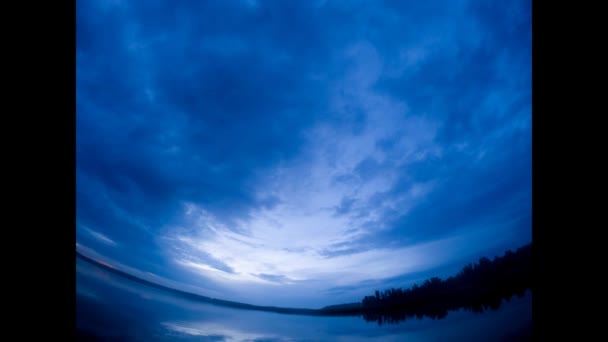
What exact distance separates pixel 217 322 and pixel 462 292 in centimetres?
1021

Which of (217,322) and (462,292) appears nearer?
(217,322)

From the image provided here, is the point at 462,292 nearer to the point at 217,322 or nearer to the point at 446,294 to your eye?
the point at 446,294

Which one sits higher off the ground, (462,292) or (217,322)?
(462,292)

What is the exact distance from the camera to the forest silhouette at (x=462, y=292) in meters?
8.23

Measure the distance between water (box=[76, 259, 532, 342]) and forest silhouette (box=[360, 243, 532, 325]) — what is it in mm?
335

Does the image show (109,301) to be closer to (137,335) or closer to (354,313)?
(137,335)

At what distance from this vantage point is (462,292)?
9305 millimetres

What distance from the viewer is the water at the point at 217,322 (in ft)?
22.6

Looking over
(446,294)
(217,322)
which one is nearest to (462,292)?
(446,294)

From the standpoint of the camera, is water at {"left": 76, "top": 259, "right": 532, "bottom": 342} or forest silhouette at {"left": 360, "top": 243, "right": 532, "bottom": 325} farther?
forest silhouette at {"left": 360, "top": 243, "right": 532, "bottom": 325}

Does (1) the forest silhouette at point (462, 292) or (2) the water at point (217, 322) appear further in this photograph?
(1) the forest silhouette at point (462, 292)

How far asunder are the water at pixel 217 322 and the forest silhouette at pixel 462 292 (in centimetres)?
33

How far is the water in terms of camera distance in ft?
22.6
